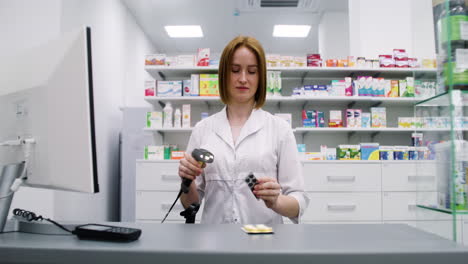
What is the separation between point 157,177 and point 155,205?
0.26 metres

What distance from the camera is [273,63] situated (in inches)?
146

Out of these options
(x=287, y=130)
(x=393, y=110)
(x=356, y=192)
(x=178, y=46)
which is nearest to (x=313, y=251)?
Result: (x=287, y=130)

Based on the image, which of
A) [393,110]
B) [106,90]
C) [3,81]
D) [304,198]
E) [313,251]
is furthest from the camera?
[106,90]

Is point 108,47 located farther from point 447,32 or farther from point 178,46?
point 447,32

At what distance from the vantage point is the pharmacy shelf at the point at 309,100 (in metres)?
3.57

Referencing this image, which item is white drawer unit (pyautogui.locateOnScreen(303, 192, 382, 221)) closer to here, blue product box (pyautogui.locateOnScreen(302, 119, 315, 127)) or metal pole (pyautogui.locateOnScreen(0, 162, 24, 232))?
blue product box (pyautogui.locateOnScreen(302, 119, 315, 127))

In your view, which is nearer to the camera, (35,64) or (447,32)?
(35,64)

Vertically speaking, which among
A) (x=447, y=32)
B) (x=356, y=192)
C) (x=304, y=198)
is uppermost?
(x=447, y=32)

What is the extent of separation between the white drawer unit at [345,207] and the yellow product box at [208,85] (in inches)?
55.6

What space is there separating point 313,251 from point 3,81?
1.07m

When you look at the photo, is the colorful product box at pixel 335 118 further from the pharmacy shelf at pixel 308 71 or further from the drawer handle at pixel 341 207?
the drawer handle at pixel 341 207

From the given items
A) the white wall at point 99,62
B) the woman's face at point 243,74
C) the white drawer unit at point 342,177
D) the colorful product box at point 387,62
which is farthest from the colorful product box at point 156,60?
the woman's face at point 243,74

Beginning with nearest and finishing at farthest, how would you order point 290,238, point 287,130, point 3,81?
point 290,238 < point 3,81 < point 287,130

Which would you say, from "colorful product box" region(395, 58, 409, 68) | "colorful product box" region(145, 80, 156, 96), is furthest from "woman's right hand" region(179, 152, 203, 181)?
"colorful product box" region(395, 58, 409, 68)
